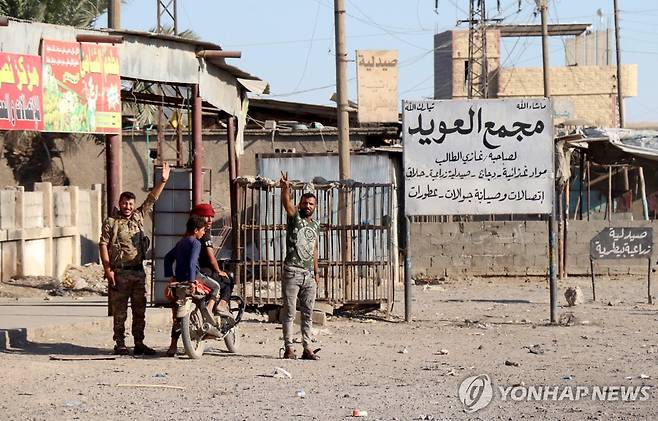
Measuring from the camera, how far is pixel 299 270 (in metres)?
12.3

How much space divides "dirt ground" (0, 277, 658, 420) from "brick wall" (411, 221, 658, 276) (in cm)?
766

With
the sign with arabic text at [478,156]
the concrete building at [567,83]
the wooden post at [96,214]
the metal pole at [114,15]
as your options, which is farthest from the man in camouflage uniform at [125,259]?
the concrete building at [567,83]

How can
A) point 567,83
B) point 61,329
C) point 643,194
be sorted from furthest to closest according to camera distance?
1. point 567,83
2. point 643,194
3. point 61,329

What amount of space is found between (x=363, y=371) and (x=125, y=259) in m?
2.59

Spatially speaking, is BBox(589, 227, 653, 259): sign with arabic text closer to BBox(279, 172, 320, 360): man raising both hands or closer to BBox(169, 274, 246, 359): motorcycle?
BBox(279, 172, 320, 360): man raising both hands

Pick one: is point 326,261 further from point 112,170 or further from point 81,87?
point 81,87

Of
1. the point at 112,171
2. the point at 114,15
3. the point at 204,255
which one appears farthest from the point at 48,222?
the point at 204,255

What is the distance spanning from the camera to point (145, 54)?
48.2 ft

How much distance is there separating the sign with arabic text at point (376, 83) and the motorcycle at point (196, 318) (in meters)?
8.81

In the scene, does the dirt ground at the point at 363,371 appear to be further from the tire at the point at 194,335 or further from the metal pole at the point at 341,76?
the metal pole at the point at 341,76

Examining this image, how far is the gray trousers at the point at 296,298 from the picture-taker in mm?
12242

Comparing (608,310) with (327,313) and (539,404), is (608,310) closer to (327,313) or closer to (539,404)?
(327,313)

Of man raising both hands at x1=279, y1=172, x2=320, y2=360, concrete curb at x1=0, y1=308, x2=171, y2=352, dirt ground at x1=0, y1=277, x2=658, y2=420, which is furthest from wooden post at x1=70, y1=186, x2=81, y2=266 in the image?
man raising both hands at x1=279, y1=172, x2=320, y2=360

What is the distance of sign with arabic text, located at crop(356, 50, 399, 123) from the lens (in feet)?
66.9
